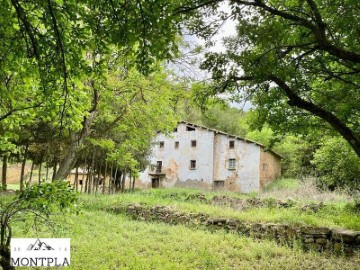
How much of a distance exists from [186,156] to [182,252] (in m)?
27.0

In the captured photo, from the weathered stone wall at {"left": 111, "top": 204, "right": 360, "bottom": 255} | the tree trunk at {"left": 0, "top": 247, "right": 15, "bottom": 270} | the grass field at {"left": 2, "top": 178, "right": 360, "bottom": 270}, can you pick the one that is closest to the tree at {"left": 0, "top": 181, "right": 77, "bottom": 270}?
the tree trunk at {"left": 0, "top": 247, "right": 15, "bottom": 270}

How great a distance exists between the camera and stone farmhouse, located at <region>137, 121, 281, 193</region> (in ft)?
105

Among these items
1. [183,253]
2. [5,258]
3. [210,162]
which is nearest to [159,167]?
A: [210,162]

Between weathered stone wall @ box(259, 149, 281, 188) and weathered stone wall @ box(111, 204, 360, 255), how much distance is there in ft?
62.0

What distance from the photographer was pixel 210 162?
34.1 metres

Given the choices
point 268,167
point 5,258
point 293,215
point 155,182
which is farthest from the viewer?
point 155,182

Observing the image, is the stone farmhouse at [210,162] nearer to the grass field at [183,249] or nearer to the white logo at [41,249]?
the grass field at [183,249]

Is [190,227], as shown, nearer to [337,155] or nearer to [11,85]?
[337,155]

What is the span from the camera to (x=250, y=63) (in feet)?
16.6

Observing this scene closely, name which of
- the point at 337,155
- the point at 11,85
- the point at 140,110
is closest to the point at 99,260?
the point at 11,85

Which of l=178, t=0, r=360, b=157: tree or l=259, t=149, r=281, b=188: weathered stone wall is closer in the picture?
l=178, t=0, r=360, b=157: tree

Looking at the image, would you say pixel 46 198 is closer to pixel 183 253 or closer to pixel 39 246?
pixel 39 246

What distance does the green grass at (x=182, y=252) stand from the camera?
25.2ft

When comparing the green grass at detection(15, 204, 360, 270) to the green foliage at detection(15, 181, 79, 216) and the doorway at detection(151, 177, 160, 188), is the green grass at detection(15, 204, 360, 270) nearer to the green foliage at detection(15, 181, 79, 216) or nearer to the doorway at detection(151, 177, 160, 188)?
the green foliage at detection(15, 181, 79, 216)
